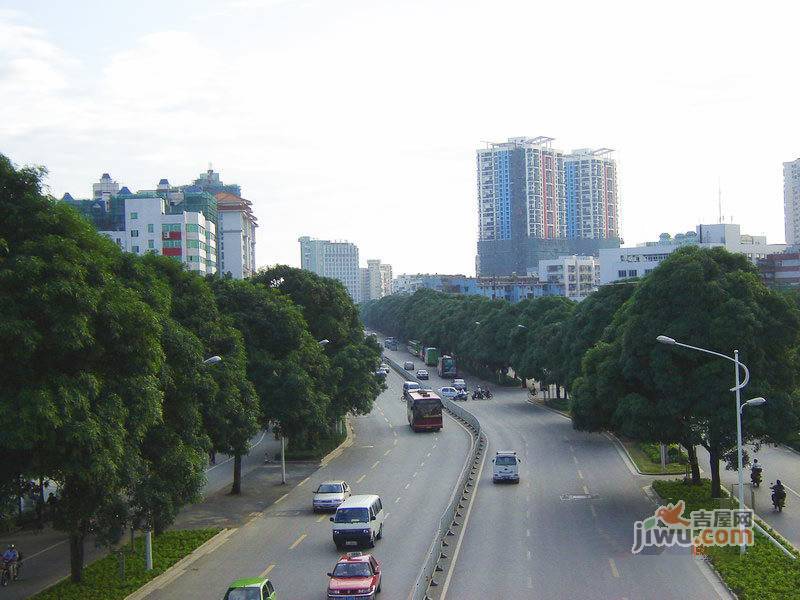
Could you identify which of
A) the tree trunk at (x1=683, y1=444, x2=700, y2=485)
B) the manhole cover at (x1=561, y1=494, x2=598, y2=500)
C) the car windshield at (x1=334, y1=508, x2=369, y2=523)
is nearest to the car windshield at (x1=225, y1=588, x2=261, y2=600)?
the car windshield at (x1=334, y1=508, x2=369, y2=523)

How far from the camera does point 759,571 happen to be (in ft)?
83.6

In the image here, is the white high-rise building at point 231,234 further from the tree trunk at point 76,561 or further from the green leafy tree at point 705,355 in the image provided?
the tree trunk at point 76,561

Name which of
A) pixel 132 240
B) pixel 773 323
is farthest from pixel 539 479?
pixel 132 240

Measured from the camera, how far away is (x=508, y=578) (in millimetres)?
26656

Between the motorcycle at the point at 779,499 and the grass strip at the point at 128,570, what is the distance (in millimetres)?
21428

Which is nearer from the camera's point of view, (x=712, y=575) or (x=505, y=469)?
(x=712, y=575)

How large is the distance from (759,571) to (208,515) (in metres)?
22.9

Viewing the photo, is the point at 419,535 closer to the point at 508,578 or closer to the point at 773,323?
the point at 508,578

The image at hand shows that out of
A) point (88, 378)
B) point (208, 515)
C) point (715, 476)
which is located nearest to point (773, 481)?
point (715, 476)

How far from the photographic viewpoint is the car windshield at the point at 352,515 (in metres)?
31.1

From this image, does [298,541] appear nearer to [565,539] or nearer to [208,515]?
[208,515]

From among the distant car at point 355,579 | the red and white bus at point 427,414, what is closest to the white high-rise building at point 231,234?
the red and white bus at point 427,414

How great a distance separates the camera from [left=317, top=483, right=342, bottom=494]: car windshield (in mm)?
39531

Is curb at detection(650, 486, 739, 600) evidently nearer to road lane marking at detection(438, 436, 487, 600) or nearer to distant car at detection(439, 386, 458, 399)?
road lane marking at detection(438, 436, 487, 600)
